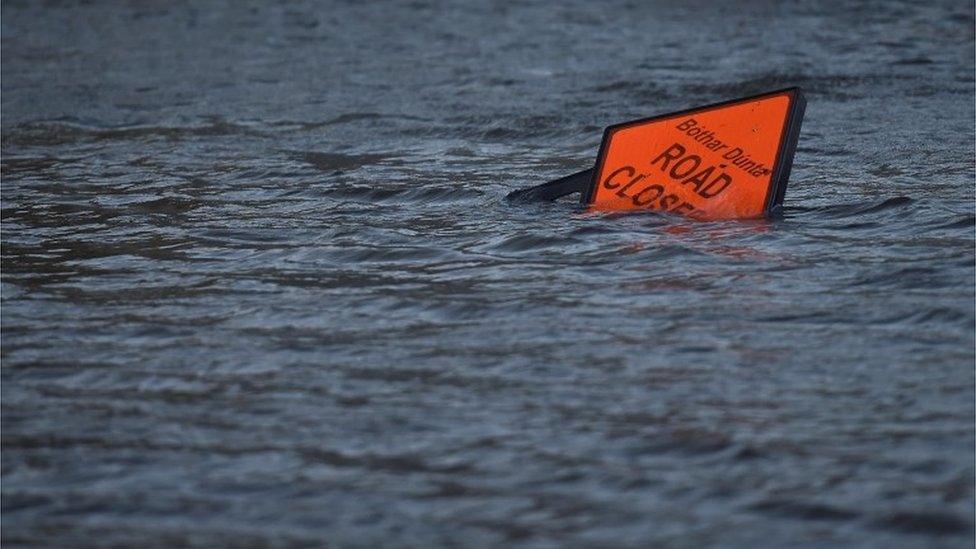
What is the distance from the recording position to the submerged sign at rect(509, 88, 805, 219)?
25.6 ft

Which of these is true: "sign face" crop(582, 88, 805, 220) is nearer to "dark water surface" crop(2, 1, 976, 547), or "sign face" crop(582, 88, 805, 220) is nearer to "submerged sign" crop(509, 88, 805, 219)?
"submerged sign" crop(509, 88, 805, 219)

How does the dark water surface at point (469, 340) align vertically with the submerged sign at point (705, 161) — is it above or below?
below

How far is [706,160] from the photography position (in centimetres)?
797

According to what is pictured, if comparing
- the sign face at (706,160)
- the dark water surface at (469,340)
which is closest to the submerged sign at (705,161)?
the sign face at (706,160)

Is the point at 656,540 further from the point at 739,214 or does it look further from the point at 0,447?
the point at 739,214

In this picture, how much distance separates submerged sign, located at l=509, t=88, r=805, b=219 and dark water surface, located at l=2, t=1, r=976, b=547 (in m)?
0.23

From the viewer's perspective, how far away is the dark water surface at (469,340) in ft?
13.8

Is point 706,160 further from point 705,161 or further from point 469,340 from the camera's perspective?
point 469,340

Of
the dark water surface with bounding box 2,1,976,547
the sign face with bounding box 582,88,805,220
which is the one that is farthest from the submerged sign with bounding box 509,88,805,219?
the dark water surface with bounding box 2,1,976,547

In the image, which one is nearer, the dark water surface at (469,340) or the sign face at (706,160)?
the dark water surface at (469,340)

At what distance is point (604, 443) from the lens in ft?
15.2

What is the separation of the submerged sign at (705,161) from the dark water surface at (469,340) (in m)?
0.23

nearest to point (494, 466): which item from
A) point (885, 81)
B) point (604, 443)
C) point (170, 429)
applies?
point (604, 443)

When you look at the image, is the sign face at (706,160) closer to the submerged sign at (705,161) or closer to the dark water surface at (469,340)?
the submerged sign at (705,161)
